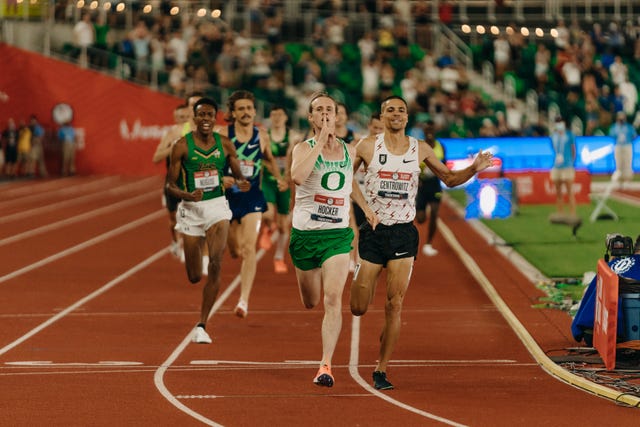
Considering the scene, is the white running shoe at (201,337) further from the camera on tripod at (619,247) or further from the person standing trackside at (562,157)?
the person standing trackside at (562,157)

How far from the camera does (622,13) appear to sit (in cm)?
4588

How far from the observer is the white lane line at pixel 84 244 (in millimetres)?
18797

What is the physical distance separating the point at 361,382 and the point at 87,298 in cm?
641

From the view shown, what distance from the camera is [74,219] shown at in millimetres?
27672

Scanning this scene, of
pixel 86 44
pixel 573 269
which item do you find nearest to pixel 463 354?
pixel 573 269

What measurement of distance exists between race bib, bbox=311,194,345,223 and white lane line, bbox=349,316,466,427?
1.23m

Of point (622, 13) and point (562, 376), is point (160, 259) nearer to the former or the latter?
point (562, 376)

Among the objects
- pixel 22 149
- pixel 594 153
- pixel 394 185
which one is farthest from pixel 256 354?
pixel 22 149

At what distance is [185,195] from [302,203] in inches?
92.3

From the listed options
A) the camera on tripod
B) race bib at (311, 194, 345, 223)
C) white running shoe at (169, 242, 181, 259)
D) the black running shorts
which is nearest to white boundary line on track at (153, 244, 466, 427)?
the black running shorts

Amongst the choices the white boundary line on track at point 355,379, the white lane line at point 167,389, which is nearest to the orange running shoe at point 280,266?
the white lane line at point 167,389

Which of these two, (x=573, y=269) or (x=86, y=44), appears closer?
(x=573, y=269)

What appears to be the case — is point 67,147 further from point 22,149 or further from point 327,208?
point 327,208

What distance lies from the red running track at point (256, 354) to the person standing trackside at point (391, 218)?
2.07 feet
